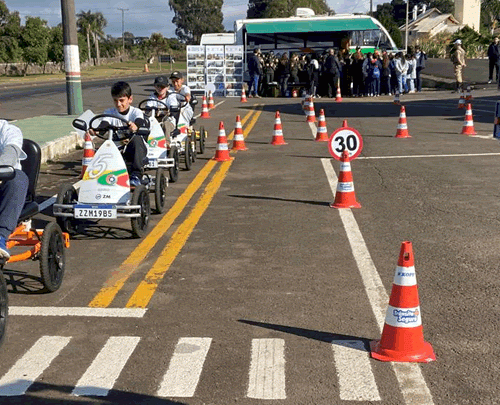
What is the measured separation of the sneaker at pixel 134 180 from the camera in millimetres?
8875

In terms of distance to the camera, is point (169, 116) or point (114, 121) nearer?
point (114, 121)

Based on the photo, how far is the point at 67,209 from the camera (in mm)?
7922

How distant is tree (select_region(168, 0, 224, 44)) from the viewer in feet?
503

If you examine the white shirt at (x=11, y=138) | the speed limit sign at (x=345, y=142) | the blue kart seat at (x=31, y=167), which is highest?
Result: the white shirt at (x=11, y=138)

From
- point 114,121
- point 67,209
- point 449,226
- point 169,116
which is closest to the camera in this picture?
point 67,209

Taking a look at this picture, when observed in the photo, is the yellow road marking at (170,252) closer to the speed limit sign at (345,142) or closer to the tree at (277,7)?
the speed limit sign at (345,142)

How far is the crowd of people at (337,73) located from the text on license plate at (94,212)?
25812 millimetres

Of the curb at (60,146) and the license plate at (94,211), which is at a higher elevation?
the license plate at (94,211)

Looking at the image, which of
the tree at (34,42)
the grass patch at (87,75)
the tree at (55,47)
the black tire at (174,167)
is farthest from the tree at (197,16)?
the black tire at (174,167)

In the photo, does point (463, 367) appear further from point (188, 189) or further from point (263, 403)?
point (188, 189)

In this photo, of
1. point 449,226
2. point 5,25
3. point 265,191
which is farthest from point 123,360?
point 5,25

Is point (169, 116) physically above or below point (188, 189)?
above

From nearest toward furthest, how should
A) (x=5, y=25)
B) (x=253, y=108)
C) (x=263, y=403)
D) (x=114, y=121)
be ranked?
1. (x=263, y=403)
2. (x=114, y=121)
3. (x=253, y=108)
4. (x=5, y=25)

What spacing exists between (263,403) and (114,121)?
228 inches
